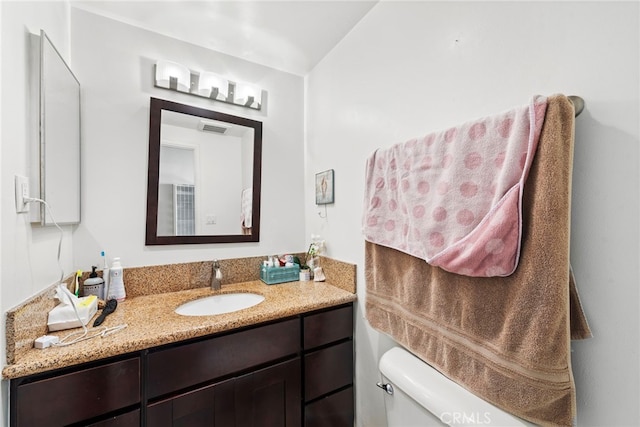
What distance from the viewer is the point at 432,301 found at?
831mm

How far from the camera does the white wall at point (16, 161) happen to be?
28.0 inches

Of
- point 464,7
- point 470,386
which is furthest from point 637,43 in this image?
point 470,386

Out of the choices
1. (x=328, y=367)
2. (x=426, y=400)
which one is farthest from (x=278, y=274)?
(x=426, y=400)

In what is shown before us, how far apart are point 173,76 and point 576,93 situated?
1.65 m

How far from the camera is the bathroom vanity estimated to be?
2.59ft

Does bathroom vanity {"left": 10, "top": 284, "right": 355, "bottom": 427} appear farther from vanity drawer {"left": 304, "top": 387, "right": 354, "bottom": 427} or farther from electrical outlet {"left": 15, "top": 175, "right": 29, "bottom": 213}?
electrical outlet {"left": 15, "top": 175, "right": 29, "bottom": 213}

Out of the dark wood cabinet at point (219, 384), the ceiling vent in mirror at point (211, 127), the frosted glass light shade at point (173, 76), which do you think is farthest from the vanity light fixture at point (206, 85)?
the dark wood cabinet at point (219, 384)

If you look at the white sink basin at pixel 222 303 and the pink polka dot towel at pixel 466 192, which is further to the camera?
the white sink basin at pixel 222 303

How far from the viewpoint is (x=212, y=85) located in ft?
4.84

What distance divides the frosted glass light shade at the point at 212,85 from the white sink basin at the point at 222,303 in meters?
1.13

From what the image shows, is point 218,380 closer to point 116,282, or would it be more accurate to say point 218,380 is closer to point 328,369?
point 328,369

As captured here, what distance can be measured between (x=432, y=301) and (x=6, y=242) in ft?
4.06

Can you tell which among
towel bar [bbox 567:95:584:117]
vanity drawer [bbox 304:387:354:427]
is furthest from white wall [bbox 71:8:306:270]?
towel bar [bbox 567:95:584:117]

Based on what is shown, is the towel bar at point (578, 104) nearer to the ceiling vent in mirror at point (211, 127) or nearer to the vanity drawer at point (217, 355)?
the vanity drawer at point (217, 355)
